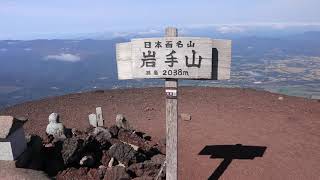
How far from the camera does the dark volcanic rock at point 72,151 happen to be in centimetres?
809

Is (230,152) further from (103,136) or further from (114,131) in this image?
(103,136)

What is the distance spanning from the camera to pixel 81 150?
834 cm

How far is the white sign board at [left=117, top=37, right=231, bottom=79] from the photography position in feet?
21.2

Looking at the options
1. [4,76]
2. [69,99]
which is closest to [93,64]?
[4,76]

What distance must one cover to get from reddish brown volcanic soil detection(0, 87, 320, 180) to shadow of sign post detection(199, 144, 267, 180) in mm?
153

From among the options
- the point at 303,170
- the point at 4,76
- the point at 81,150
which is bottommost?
the point at 4,76

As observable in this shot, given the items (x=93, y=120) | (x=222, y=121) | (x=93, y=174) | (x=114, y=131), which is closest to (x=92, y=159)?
(x=93, y=174)

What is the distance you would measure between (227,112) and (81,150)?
6126 mm

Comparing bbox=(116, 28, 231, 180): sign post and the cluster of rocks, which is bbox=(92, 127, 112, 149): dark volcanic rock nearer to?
the cluster of rocks

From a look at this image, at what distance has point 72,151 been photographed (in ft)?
26.6

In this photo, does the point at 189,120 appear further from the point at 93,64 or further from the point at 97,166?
the point at 93,64

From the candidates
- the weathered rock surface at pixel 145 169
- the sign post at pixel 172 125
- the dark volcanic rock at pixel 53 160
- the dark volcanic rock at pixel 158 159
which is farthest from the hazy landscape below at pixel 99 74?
the sign post at pixel 172 125

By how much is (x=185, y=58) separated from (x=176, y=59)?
151 mm

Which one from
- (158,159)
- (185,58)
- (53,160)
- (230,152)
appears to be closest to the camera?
(185,58)
